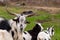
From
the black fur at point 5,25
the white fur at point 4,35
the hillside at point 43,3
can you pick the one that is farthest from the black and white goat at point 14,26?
the hillside at point 43,3

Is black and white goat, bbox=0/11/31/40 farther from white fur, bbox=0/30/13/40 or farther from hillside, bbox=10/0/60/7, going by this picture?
hillside, bbox=10/0/60/7

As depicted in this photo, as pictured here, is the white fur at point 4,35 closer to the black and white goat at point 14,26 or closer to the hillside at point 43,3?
the black and white goat at point 14,26

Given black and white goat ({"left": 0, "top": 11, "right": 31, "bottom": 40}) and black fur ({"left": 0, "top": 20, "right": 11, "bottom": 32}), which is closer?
black fur ({"left": 0, "top": 20, "right": 11, "bottom": 32})

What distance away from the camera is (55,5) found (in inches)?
1227

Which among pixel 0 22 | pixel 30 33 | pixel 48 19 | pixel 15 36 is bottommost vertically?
pixel 48 19

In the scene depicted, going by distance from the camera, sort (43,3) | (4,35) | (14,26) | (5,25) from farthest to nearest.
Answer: (43,3) → (14,26) → (5,25) → (4,35)

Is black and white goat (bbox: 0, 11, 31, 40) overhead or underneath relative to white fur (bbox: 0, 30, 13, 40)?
underneath

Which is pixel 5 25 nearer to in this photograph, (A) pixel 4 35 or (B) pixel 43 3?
(A) pixel 4 35

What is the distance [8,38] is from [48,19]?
1373 cm

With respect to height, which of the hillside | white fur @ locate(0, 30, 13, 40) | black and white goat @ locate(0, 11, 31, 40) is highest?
white fur @ locate(0, 30, 13, 40)

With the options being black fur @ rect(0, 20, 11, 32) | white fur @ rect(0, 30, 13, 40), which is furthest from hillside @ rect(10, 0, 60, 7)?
white fur @ rect(0, 30, 13, 40)

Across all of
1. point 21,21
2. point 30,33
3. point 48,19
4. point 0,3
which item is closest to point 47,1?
point 0,3

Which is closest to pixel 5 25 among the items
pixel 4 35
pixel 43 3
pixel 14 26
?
pixel 14 26

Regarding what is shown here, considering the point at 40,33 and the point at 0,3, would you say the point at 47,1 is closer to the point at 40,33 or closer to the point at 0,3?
the point at 0,3
